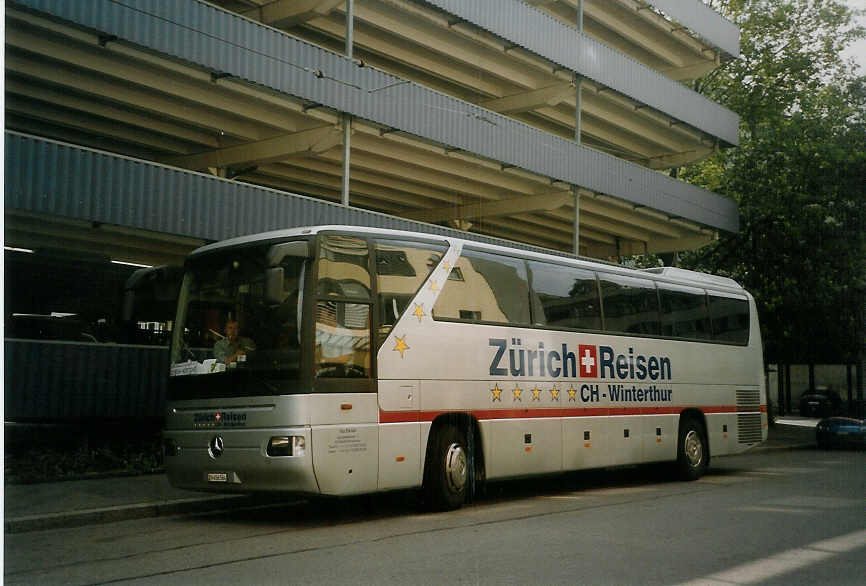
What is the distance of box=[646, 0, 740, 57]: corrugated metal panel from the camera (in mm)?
29583

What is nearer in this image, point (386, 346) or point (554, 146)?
point (386, 346)

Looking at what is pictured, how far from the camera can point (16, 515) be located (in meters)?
9.89

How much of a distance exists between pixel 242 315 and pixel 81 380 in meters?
6.86

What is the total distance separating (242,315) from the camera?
1010cm

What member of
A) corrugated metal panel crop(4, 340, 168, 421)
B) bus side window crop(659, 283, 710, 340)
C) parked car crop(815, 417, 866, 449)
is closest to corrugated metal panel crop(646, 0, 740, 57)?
parked car crop(815, 417, 866, 449)

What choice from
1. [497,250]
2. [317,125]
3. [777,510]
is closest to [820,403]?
[317,125]

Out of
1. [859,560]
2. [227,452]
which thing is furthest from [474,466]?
[859,560]

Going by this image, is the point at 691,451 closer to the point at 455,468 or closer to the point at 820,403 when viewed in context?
the point at 455,468

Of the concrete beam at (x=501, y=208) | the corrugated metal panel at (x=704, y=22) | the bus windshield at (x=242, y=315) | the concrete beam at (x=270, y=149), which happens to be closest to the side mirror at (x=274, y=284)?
the bus windshield at (x=242, y=315)

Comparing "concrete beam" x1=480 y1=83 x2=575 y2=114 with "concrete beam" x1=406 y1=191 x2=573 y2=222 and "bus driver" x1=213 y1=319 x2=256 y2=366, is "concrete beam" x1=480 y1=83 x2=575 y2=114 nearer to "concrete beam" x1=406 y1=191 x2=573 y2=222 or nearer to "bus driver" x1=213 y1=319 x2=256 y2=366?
"concrete beam" x1=406 y1=191 x2=573 y2=222

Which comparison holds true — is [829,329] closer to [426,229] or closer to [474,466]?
[426,229]

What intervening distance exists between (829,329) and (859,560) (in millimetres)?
24935

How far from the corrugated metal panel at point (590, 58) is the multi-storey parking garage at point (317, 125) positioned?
59 mm

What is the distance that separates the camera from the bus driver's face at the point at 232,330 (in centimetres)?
1009
